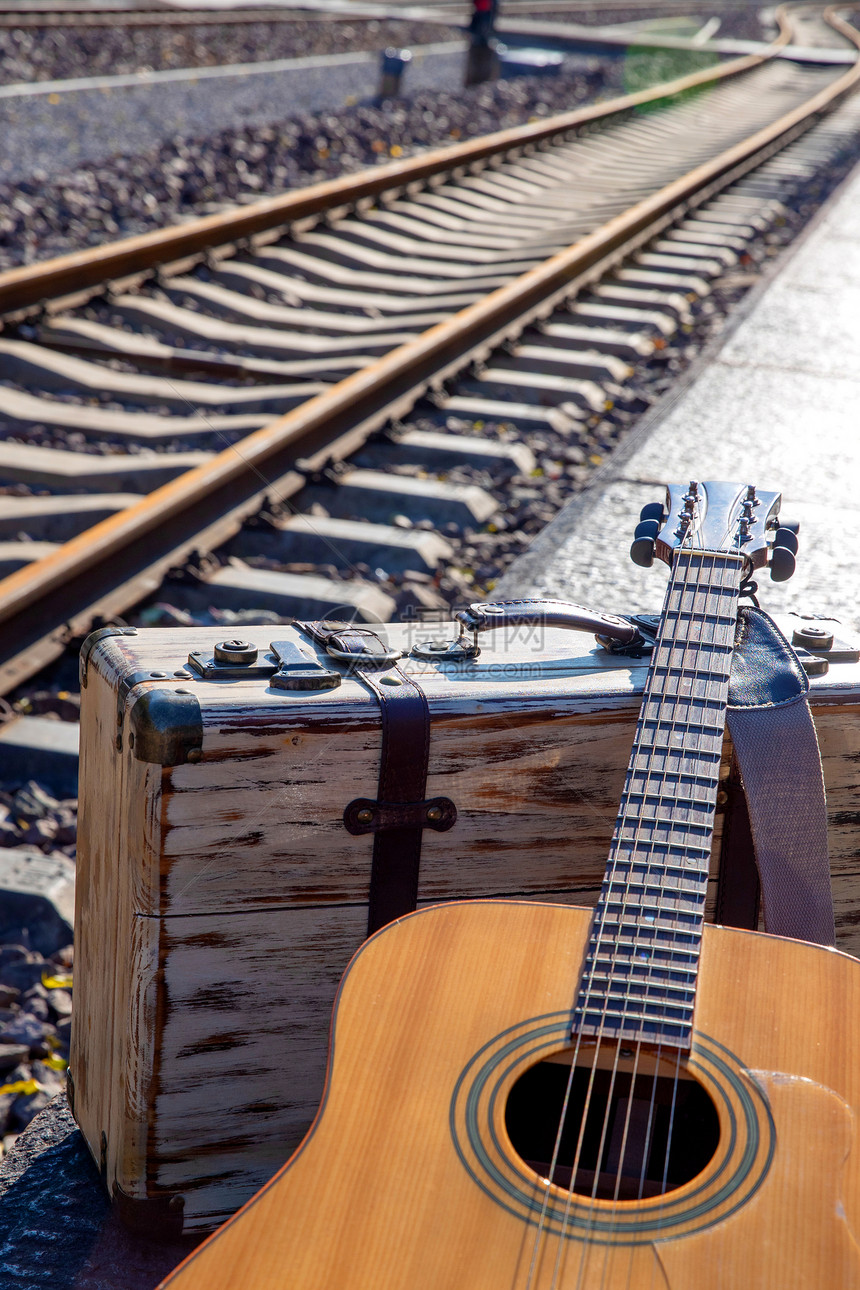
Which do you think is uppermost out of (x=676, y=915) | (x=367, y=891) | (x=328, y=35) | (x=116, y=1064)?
(x=328, y=35)

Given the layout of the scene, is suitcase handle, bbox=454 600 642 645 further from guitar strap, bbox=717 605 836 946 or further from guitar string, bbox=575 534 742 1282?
guitar strap, bbox=717 605 836 946

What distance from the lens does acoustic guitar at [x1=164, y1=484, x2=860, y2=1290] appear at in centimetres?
114

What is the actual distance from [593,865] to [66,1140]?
3.27 ft

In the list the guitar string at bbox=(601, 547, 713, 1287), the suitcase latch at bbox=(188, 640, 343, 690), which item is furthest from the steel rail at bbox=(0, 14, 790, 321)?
the guitar string at bbox=(601, 547, 713, 1287)

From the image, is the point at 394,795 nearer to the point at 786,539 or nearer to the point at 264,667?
the point at 264,667

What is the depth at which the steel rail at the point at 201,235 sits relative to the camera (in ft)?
18.5

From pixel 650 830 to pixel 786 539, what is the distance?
0.60m

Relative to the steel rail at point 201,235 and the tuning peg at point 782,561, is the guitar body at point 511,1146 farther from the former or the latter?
the steel rail at point 201,235

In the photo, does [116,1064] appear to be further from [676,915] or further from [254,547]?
[254,547]

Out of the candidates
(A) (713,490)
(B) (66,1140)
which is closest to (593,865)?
(A) (713,490)

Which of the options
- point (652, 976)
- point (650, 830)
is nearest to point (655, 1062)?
point (652, 976)

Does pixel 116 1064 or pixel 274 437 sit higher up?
pixel 274 437

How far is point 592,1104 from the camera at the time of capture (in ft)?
4.60

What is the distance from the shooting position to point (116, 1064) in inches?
70.4
